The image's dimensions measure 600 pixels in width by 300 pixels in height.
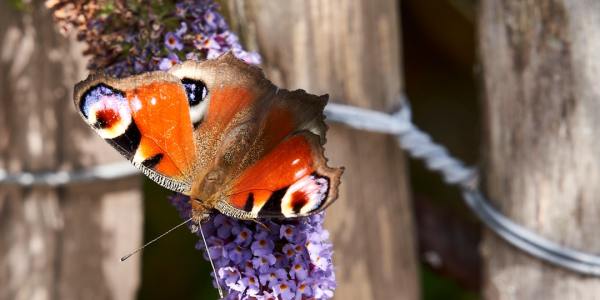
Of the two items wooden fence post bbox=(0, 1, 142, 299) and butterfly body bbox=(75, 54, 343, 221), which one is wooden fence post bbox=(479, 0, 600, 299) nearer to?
butterfly body bbox=(75, 54, 343, 221)

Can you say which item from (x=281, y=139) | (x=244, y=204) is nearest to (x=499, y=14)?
(x=281, y=139)

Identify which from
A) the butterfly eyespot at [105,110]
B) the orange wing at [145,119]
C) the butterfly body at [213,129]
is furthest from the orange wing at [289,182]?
the butterfly eyespot at [105,110]

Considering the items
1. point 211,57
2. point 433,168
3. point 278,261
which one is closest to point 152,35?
point 211,57

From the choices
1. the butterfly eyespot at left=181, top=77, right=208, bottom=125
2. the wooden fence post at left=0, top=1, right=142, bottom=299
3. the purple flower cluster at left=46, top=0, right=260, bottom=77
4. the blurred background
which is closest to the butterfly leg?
the butterfly eyespot at left=181, top=77, right=208, bottom=125

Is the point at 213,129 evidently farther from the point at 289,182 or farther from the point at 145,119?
the point at 289,182

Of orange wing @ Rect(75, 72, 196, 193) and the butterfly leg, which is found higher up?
orange wing @ Rect(75, 72, 196, 193)

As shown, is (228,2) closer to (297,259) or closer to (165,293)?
(297,259)
